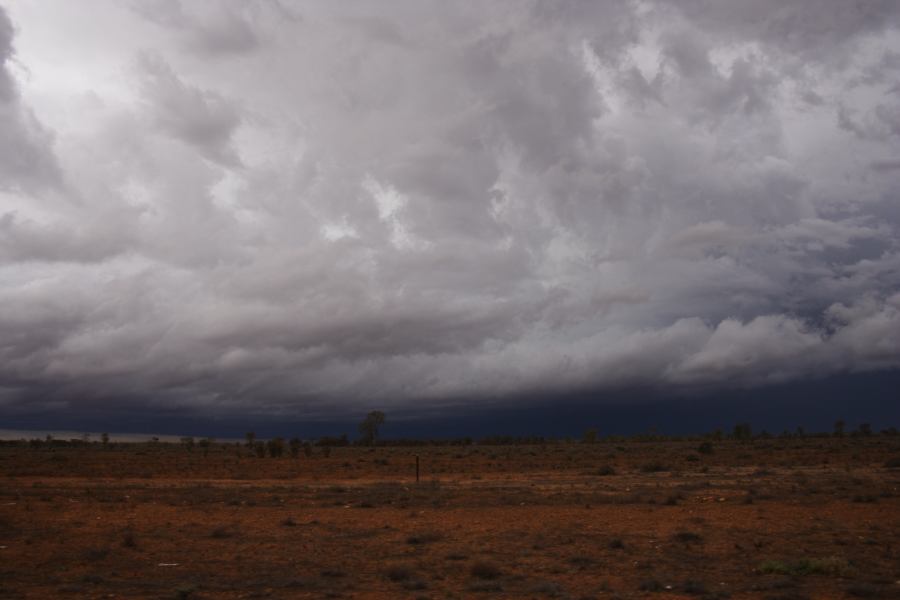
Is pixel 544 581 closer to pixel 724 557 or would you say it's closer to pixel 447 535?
pixel 724 557

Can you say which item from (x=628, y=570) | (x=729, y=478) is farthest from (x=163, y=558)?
(x=729, y=478)

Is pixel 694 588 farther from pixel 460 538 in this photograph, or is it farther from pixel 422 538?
pixel 422 538

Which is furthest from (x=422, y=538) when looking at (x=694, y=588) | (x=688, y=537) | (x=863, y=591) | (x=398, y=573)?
(x=863, y=591)

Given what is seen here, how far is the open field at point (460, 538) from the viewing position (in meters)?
16.3

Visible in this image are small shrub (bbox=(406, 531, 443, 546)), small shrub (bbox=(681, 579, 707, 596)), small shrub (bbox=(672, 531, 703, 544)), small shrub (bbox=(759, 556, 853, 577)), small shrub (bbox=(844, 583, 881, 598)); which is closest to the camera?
small shrub (bbox=(844, 583, 881, 598))

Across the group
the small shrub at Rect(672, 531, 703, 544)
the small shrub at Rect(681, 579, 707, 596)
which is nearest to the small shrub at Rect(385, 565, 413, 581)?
the small shrub at Rect(681, 579, 707, 596)

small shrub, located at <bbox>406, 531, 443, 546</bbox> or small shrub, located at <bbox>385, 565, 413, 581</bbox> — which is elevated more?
small shrub, located at <bbox>385, 565, 413, 581</bbox>

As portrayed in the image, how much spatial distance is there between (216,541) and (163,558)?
2.73m

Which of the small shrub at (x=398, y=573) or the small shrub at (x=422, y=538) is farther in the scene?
the small shrub at (x=422, y=538)

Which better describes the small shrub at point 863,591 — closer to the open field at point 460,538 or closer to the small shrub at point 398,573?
the open field at point 460,538

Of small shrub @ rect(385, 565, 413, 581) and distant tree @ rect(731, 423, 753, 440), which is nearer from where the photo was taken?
small shrub @ rect(385, 565, 413, 581)

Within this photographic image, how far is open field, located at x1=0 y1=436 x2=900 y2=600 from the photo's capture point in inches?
643

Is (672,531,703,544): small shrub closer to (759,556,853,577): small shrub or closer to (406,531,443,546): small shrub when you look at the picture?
(759,556,853,577): small shrub

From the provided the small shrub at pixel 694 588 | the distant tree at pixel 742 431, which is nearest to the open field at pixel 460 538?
the small shrub at pixel 694 588
